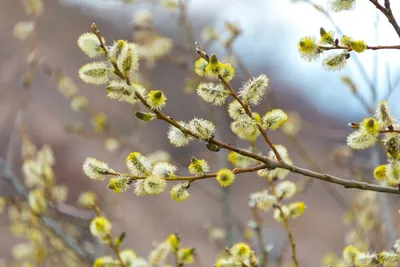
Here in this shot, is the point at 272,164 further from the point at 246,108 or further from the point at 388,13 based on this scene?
the point at 388,13

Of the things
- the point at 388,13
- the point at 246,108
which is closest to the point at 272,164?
the point at 246,108

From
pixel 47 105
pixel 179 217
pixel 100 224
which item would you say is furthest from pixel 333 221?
pixel 100 224

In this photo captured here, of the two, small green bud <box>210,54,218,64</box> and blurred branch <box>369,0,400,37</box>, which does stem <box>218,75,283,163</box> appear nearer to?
small green bud <box>210,54,218,64</box>

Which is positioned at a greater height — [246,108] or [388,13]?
[388,13]

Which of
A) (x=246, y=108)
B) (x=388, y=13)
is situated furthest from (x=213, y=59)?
(x=388, y=13)

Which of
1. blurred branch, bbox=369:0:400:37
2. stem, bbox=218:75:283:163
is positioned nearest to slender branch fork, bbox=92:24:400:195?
stem, bbox=218:75:283:163

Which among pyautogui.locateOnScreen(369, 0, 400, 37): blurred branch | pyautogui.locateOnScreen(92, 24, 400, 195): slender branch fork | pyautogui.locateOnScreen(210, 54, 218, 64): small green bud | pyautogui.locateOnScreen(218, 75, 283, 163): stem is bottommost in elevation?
pyautogui.locateOnScreen(92, 24, 400, 195): slender branch fork

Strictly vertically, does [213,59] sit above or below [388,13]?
below

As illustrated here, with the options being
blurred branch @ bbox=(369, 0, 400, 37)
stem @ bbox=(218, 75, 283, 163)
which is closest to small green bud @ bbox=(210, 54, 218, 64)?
stem @ bbox=(218, 75, 283, 163)

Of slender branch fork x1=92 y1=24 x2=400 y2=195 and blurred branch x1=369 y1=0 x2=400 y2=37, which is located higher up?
blurred branch x1=369 y1=0 x2=400 y2=37

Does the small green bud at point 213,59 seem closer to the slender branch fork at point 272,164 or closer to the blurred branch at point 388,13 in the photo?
the slender branch fork at point 272,164

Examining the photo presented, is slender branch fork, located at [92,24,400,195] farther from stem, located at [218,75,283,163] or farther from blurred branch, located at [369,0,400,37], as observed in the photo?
blurred branch, located at [369,0,400,37]
